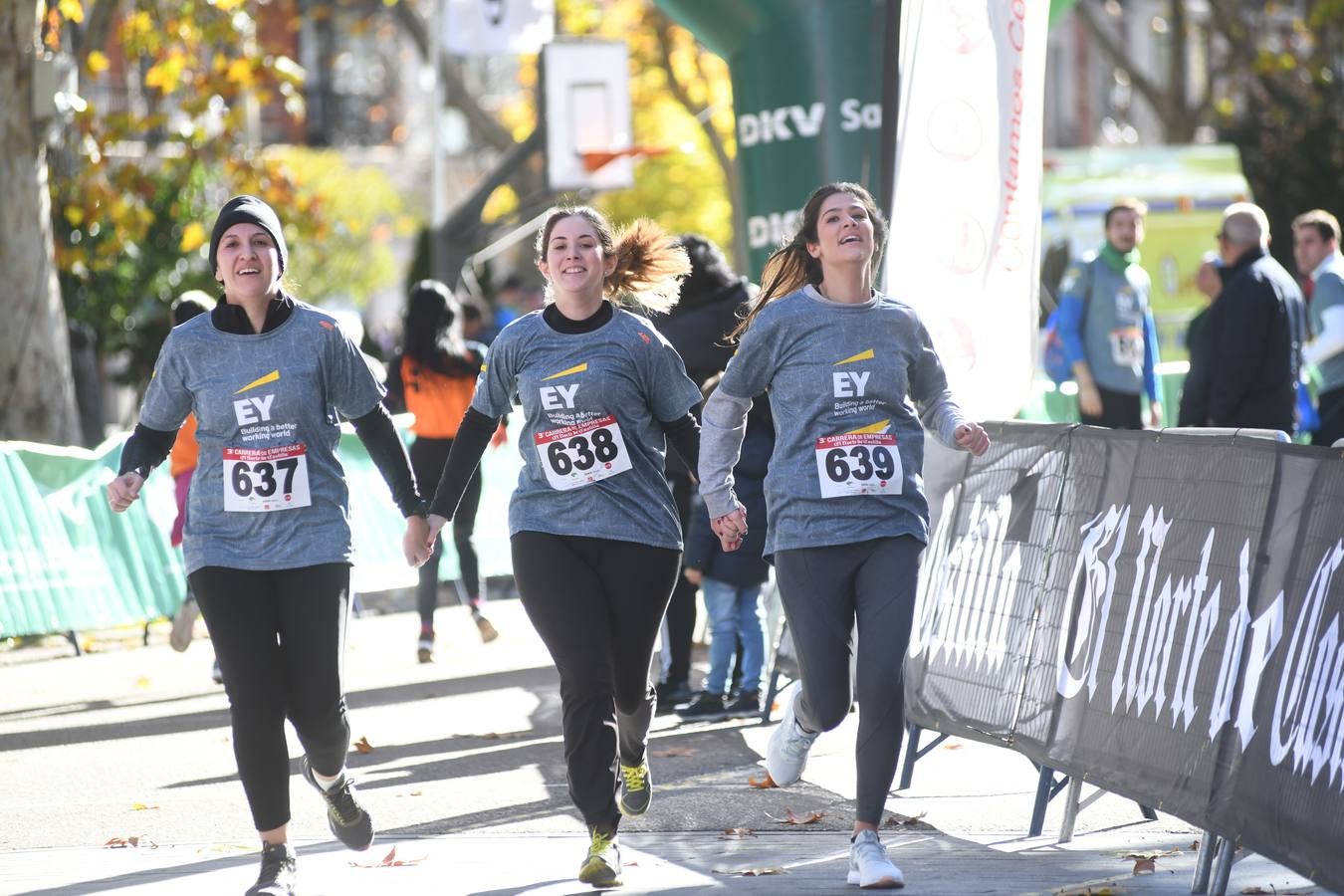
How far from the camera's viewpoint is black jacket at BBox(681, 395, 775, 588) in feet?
27.6

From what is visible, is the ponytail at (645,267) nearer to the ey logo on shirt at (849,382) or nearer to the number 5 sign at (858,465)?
the ey logo on shirt at (849,382)

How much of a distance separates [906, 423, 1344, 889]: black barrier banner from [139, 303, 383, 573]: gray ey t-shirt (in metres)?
2.17

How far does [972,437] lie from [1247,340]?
15.7 ft

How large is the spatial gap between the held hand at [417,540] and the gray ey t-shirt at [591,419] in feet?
0.82

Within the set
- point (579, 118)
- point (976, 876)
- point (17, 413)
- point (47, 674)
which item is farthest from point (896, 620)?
point (579, 118)

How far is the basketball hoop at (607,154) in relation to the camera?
19469 millimetres

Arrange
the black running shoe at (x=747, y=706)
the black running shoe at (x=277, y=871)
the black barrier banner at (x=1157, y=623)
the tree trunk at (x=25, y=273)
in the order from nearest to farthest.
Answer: the black barrier banner at (x=1157, y=623)
the black running shoe at (x=277, y=871)
the black running shoe at (x=747, y=706)
the tree trunk at (x=25, y=273)

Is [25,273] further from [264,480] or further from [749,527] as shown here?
[264,480]

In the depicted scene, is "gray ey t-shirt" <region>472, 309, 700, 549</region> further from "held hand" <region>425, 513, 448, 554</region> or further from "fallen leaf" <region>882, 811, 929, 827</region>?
"fallen leaf" <region>882, 811, 929, 827</region>

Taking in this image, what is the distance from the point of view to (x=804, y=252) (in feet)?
19.6

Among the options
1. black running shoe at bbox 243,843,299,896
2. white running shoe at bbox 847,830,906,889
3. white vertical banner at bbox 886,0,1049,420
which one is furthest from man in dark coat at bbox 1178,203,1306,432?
black running shoe at bbox 243,843,299,896

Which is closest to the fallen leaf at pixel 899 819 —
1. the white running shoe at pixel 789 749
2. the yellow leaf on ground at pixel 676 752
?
the white running shoe at pixel 789 749

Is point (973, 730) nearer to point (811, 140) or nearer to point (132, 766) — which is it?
point (132, 766)

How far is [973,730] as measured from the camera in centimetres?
661
